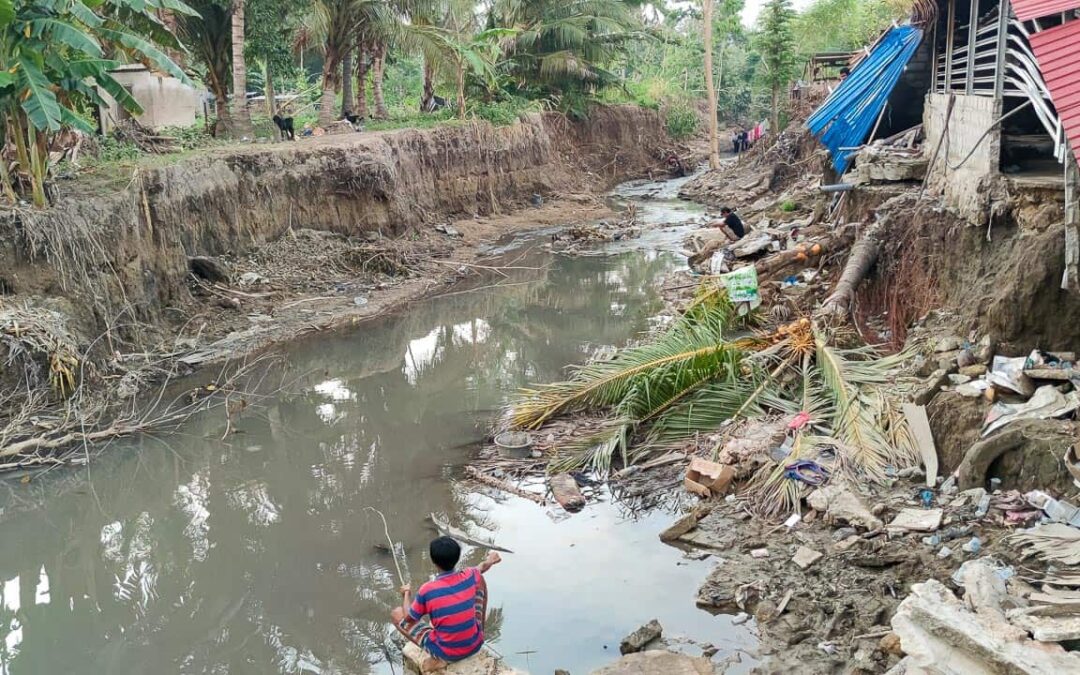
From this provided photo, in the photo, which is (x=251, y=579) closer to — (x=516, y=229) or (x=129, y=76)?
(x=129, y=76)

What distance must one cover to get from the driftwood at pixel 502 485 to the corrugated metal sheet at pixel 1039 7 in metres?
5.41

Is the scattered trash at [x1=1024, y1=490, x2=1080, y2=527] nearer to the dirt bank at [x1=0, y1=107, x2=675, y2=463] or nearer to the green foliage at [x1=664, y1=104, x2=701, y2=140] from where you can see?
the dirt bank at [x1=0, y1=107, x2=675, y2=463]

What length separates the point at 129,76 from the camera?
17.9 meters

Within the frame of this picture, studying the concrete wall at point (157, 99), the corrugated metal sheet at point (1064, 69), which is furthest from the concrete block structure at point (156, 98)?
the corrugated metal sheet at point (1064, 69)

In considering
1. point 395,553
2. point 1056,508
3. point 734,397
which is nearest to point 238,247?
point 395,553

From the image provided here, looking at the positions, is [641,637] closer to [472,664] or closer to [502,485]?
[472,664]

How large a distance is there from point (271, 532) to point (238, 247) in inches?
315

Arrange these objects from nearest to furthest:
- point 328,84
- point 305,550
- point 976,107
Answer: point 305,550 < point 976,107 < point 328,84

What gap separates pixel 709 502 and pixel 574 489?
1.22 m

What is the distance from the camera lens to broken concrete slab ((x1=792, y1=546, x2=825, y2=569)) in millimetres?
6199

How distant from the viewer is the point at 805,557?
6254 millimetres

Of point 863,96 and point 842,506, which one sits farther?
point 863,96

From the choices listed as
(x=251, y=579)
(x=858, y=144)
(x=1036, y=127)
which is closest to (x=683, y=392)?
(x=251, y=579)

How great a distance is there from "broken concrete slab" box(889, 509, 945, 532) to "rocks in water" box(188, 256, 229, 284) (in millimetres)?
10643
